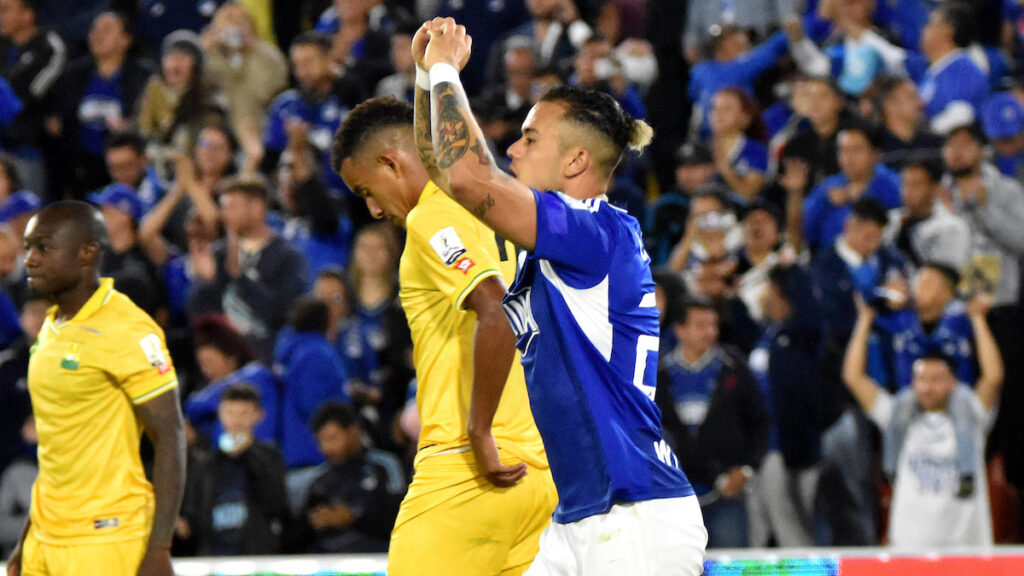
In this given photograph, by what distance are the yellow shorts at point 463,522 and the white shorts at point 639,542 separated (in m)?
0.63

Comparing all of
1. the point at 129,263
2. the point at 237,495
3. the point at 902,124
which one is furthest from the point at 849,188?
the point at 129,263

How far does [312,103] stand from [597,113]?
23.1 feet

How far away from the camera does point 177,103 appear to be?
10.7 metres

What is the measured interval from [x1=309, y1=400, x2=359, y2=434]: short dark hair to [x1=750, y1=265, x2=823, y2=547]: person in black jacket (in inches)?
95.1

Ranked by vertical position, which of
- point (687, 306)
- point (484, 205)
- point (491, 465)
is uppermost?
point (484, 205)

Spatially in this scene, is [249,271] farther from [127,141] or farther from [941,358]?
[941,358]

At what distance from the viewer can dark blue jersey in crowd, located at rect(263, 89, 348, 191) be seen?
33.2 feet

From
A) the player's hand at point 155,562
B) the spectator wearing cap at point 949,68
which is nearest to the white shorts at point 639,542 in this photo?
the player's hand at point 155,562

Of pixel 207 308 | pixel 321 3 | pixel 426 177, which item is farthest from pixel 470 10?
pixel 426 177

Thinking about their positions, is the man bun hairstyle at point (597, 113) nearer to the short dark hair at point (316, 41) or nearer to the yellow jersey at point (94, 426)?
the yellow jersey at point (94, 426)

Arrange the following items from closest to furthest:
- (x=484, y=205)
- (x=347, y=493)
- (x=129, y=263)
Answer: (x=484, y=205), (x=347, y=493), (x=129, y=263)

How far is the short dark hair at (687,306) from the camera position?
7863 millimetres

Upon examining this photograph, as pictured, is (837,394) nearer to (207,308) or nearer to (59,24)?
(207,308)

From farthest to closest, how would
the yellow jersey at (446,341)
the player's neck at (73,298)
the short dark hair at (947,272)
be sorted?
the short dark hair at (947,272) < the player's neck at (73,298) < the yellow jersey at (446,341)
